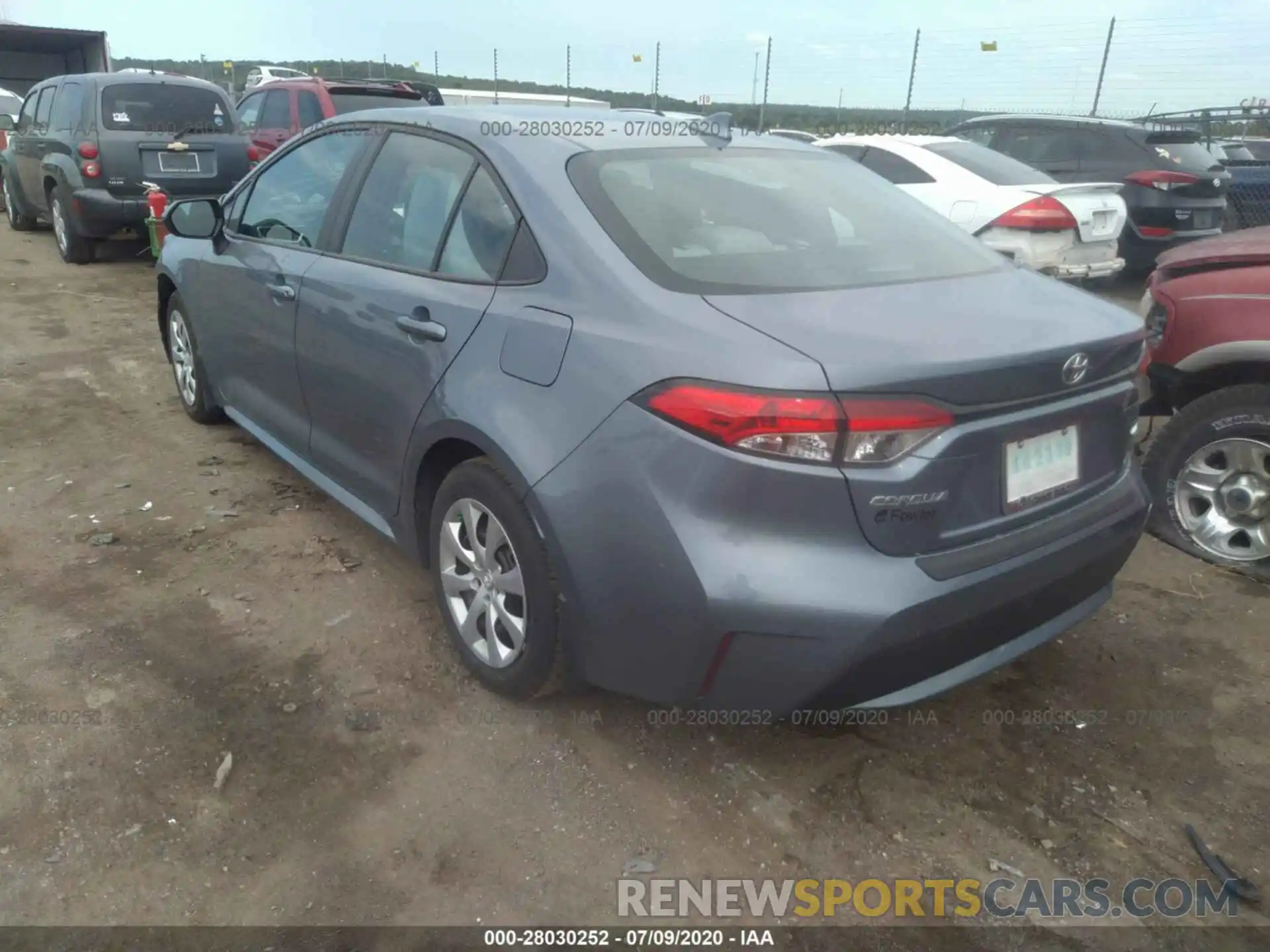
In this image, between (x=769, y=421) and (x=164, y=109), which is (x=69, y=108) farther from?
(x=769, y=421)

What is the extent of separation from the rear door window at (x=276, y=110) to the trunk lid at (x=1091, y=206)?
8263 mm

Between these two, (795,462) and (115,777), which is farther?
(115,777)

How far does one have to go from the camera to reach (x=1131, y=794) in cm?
261

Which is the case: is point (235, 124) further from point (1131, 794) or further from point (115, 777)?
point (1131, 794)

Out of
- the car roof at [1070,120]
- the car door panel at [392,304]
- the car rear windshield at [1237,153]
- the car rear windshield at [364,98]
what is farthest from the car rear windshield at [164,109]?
the car rear windshield at [1237,153]

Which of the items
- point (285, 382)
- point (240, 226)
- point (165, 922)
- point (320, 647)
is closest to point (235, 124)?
point (240, 226)

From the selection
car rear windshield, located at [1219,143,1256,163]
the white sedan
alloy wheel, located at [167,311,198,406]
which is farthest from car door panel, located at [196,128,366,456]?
car rear windshield, located at [1219,143,1256,163]

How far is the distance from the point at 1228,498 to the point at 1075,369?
78.8 inches

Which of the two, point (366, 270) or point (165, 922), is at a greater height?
point (366, 270)

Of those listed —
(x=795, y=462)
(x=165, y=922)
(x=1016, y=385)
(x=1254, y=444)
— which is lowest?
(x=165, y=922)

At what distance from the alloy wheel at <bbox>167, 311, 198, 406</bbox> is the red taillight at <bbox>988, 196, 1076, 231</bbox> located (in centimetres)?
542

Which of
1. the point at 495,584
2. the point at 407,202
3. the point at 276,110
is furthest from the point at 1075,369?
the point at 276,110

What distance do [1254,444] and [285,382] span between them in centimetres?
371

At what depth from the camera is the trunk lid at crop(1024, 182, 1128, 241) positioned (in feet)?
23.3
